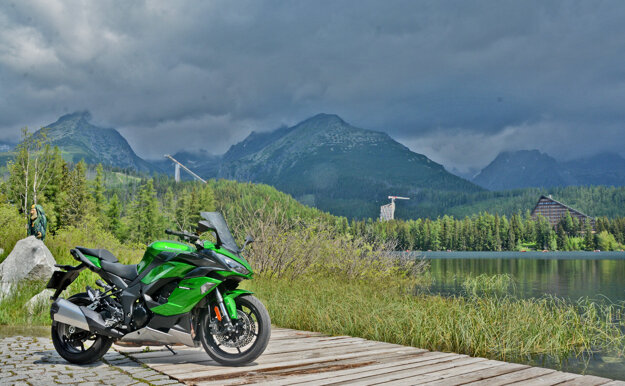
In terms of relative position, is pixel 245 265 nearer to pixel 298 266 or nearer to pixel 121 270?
pixel 121 270

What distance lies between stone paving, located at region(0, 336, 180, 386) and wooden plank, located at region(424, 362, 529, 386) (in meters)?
2.08

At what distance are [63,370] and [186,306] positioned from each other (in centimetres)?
117

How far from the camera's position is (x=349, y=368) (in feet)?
14.0

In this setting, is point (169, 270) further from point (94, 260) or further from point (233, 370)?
point (233, 370)

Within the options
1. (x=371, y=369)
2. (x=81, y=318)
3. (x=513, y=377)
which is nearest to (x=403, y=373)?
(x=371, y=369)

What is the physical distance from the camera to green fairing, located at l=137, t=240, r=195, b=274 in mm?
4305

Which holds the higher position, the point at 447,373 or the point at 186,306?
the point at 186,306

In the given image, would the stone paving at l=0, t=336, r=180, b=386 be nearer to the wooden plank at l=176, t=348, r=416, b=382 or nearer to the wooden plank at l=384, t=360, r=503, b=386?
the wooden plank at l=176, t=348, r=416, b=382

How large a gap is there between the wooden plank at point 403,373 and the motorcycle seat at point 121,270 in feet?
6.81

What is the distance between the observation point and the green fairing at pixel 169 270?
4250 millimetres

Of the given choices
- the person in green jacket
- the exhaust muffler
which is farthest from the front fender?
the person in green jacket

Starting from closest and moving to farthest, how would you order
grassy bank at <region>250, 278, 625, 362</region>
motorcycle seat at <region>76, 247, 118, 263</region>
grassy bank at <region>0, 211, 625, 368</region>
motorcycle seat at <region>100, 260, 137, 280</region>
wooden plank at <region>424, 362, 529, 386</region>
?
wooden plank at <region>424, 362, 529, 386</region> < motorcycle seat at <region>100, 260, 137, 280</region> < motorcycle seat at <region>76, 247, 118, 263</region> < grassy bank at <region>250, 278, 625, 362</region> < grassy bank at <region>0, 211, 625, 368</region>

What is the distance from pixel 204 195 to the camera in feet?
261

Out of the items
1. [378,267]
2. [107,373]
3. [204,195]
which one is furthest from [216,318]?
[204,195]
